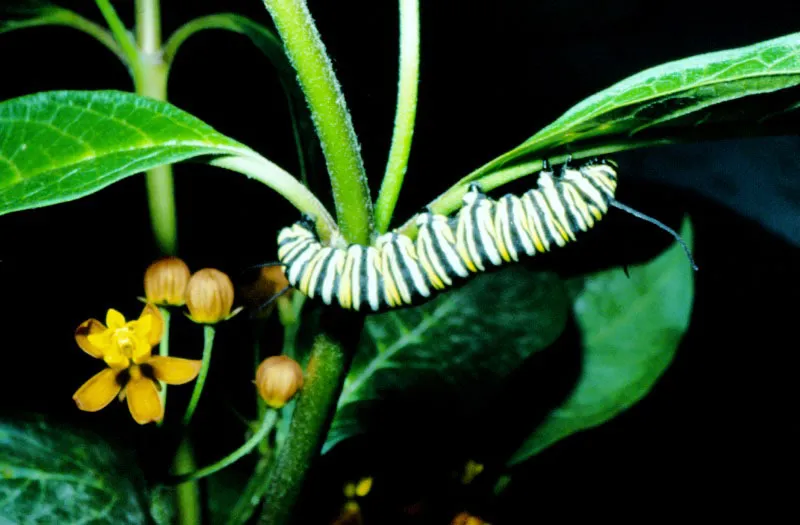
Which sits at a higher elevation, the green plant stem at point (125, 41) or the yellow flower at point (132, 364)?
the green plant stem at point (125, 41)

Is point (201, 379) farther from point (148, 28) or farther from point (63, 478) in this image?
point (148, 28)

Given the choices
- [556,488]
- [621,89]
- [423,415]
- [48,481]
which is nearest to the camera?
[621,89]

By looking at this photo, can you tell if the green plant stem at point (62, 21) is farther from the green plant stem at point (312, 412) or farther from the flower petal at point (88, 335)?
the green plant stem at point (312, 412)

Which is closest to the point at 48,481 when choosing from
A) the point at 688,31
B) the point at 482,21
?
the point at 482,21

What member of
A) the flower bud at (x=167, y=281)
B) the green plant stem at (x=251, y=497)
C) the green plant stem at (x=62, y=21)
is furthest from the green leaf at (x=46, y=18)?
the green plant stem at (x=251, y=497)

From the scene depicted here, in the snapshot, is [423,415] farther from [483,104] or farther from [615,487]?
[483,104]

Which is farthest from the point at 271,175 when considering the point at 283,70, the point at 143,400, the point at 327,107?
the point at 283,70

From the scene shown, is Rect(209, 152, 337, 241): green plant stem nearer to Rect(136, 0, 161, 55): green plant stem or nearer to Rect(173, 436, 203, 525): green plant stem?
Rect(136, 0, 161, 55): green plant stem
